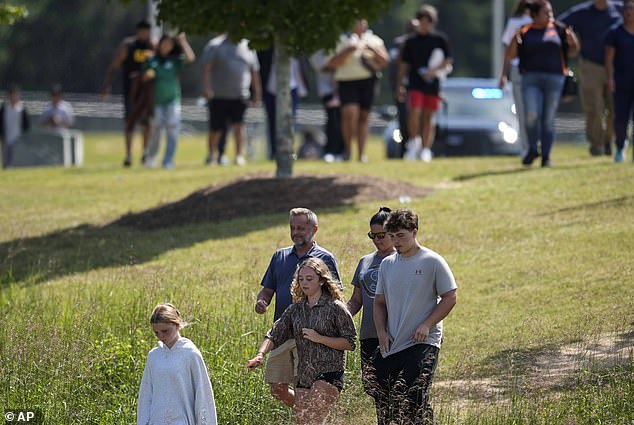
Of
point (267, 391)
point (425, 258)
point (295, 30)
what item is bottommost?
point (267, 391)

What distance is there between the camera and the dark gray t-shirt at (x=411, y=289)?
8.89 metres

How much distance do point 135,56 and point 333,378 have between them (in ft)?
46.6

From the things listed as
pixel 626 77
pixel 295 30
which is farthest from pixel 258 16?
pixel 626 77

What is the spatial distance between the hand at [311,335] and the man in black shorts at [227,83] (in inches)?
516

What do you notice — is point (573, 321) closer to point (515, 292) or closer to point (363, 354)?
point (515, 292)

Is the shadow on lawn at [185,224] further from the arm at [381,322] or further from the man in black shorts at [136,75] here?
the man in black shorts at [136,75]

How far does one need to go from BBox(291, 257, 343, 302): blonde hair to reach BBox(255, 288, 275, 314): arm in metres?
0.34

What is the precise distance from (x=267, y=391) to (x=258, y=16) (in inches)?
283

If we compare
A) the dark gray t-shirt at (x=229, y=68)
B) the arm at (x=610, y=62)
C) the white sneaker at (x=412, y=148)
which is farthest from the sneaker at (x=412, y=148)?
the arm at (x=610, y=62)

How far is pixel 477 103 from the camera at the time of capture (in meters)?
27.8

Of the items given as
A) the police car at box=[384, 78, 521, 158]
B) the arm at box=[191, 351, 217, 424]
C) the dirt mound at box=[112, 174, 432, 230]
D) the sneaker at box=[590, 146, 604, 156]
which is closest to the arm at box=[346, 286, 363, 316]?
the arm at box=[191, 351, 217, 424]

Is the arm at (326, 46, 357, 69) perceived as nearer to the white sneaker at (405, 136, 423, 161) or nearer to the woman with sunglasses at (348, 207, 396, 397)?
the white sneaker at (405, 136, 423, 161)

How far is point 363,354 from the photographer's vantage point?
960 centimetres

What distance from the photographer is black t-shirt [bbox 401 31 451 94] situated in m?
20.8
